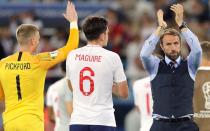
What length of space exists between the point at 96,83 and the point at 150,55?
83cm

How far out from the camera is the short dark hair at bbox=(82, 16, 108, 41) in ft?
37.7

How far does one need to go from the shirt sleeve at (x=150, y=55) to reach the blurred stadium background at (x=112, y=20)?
9.41 m

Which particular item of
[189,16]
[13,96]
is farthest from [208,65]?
[189,16]

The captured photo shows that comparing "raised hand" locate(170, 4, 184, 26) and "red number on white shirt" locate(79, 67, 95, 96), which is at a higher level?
"raised hand" locate(170, 4, 184, 26)

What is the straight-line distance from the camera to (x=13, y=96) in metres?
11.7

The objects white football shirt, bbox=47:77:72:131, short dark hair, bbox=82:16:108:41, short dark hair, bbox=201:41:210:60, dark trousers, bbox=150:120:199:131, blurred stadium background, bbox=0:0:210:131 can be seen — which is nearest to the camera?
short dark hair, bbox=82:16:108:41

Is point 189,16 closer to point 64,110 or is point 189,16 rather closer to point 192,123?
point 64,110

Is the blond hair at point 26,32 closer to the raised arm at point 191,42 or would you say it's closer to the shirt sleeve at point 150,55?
the shirt sleeve at point 150,55

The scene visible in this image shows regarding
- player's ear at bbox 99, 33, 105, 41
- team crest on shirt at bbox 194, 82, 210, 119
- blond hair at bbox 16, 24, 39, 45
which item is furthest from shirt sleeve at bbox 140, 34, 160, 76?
blond hair at bbox 16, 24, 39, 45

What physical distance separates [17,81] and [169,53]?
1997mm

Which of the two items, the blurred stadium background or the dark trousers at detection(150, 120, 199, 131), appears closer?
the dark trousers at detection(150, 120, 199, 131)

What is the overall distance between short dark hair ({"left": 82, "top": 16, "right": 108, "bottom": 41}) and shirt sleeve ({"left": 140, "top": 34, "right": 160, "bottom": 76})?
0.61 meters

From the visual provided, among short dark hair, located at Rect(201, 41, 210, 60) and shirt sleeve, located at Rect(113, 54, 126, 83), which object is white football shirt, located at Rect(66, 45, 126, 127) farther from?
short dark hair, located at Rect(201, 41, 210, 60)

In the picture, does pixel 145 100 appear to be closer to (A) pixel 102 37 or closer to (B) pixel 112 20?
(A) pixel 102 37
